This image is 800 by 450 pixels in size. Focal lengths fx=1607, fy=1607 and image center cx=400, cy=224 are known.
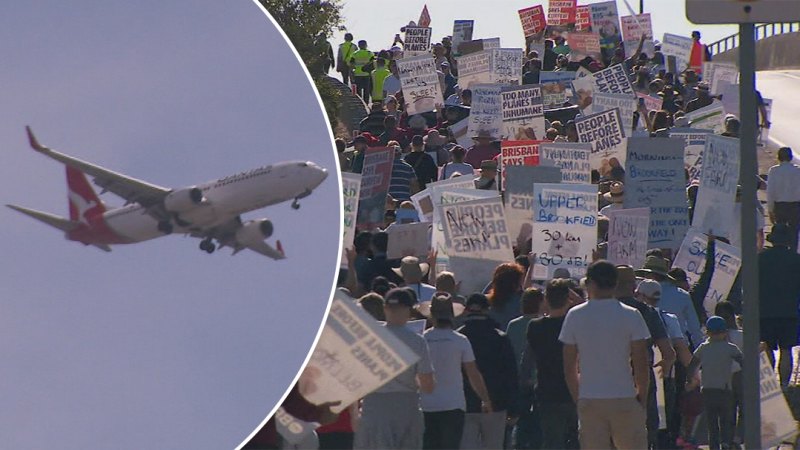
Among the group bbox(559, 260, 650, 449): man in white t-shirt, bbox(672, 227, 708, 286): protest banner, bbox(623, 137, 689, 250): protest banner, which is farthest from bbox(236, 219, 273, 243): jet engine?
bbox(623, 137, 689, 250): protest banner

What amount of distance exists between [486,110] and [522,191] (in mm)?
8365

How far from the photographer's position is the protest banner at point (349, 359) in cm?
508

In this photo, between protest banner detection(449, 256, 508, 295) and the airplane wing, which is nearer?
the airplane wing

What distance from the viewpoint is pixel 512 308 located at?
9.88 m

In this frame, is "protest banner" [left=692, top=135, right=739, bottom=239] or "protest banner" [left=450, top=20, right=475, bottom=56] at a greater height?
A: "protest banner" [left=450, top=20, right=475, bottom=56]

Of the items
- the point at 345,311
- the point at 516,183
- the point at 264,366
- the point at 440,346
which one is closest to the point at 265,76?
the point at 264,366

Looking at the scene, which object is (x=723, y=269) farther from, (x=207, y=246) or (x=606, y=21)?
(x=606, y=21)

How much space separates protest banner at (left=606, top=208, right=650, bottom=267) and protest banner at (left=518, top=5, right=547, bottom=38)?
2612 cm

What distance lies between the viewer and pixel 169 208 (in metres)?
2.86

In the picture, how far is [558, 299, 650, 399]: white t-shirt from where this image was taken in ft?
25.1

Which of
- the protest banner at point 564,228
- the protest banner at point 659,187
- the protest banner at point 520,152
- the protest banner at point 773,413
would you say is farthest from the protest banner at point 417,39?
the protest banner at point 773,413

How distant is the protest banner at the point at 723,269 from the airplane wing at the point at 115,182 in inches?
422

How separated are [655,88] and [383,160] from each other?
13101 mm

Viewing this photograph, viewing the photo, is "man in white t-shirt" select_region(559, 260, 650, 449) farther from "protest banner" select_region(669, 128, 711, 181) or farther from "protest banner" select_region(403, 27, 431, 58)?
"protest banner" select_region(403, 27, 431, 58)
